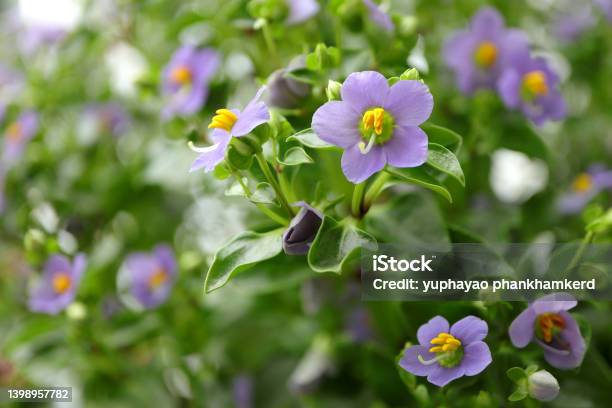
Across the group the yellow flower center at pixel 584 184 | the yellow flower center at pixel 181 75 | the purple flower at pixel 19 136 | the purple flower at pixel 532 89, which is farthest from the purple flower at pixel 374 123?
the purple flower at pixel 19 136

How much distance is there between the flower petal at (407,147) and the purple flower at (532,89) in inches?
10.9

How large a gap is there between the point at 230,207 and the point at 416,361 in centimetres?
50

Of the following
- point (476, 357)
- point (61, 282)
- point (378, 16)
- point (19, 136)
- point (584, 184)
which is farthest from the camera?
point (19, 136)

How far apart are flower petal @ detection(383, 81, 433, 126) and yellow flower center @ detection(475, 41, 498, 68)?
374 millimetres

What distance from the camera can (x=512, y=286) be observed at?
545 mm

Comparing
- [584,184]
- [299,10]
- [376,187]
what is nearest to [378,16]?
[299,10]

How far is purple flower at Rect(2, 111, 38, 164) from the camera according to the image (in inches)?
39.5

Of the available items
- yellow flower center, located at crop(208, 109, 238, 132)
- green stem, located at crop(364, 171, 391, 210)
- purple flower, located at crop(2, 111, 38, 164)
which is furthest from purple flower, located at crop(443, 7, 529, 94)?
purple flower, located at crop(2, 111, 38, 164)

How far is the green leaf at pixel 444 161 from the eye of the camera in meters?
0.50

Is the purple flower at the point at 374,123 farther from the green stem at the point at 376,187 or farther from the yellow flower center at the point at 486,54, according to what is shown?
the yellow flower center at the point at 486,54

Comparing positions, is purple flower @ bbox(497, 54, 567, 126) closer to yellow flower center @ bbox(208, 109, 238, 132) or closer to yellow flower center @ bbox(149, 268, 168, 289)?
yellow flower center @ bbox(208, 109, 238, 132)

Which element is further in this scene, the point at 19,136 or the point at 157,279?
the point at 19,136

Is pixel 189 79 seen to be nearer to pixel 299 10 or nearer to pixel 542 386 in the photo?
pixel 299 10

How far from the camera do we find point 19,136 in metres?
1.02
